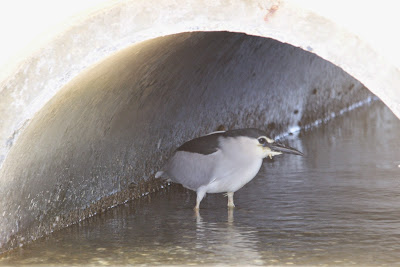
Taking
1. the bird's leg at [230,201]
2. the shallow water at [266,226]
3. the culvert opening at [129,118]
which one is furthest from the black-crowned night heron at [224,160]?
the culvert opening at [129,118]

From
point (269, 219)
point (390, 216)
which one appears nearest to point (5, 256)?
point (269, 219)

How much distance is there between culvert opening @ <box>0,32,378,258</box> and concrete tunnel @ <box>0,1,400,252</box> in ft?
0.04

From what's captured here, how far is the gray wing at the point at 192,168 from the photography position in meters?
5.55

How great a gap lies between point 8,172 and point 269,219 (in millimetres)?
2018

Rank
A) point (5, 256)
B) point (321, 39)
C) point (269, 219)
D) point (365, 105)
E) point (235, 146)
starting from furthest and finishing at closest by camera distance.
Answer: point (365, 105)
point (235, 146)
point (269, 219)
point (5, 256)
point (321, 39)

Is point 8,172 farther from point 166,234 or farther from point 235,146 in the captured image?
point 235,146

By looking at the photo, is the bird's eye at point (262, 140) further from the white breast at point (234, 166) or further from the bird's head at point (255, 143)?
the white breast at point (234, 166)

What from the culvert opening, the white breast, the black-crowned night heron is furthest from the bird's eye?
the culvert opening

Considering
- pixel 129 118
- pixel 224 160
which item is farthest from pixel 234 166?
pixel 129 118

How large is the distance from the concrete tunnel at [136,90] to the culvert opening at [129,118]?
13 millimetres

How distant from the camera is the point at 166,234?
15.5 ft

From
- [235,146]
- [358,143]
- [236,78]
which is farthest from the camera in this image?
[358,143]

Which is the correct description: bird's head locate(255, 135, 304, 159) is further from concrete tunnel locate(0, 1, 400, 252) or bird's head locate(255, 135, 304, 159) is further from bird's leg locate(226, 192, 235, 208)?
concrete tunnel locate(0, 1, 400, 252)

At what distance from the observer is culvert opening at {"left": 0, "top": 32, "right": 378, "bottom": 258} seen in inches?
166
